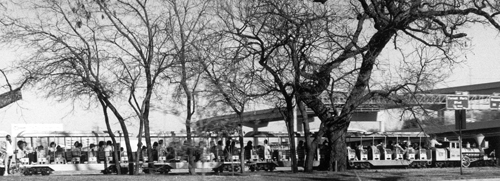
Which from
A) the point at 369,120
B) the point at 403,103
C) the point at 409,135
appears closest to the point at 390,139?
the point at 409,135

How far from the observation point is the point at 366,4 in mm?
23812

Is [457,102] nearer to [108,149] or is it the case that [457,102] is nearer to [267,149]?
[267,149]

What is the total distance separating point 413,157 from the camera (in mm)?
37969

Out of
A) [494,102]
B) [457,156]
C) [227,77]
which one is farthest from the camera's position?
[494,102]

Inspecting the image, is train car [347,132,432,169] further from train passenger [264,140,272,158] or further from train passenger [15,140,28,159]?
train passenger [15,140,28,159]

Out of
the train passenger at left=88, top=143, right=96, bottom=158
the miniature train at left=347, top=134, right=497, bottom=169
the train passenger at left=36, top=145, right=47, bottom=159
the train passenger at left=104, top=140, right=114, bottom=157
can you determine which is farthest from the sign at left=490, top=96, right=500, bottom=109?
the train passenger at left=36, top=145, right=47, bottom=159

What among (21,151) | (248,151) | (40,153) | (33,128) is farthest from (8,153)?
(248,151)

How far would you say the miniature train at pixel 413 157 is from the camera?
3678cm

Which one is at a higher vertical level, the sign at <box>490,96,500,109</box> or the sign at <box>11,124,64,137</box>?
the sign at <box>490,96,500,109</box>

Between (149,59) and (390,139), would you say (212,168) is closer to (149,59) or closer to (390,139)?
(149,59)

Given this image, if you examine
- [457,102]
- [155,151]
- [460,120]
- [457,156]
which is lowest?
[457,156]

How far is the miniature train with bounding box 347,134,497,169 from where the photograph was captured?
3678cm

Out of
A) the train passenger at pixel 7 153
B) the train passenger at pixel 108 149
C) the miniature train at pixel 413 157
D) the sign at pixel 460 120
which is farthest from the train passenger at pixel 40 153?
the sign at pixel 460 120

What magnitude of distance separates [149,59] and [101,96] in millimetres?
2420
